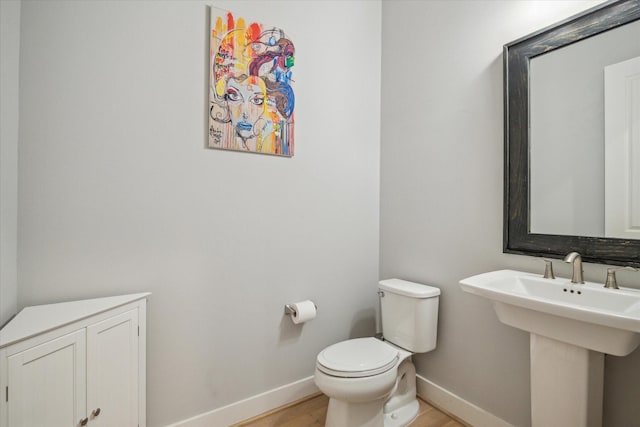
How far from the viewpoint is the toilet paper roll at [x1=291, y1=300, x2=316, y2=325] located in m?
1.77

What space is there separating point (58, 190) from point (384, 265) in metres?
1.89

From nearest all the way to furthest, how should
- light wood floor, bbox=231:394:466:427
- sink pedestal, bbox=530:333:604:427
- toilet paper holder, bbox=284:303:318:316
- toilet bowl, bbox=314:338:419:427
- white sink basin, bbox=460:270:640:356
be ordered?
1. white sink basin, bbox=460:270:640:356
2. sink pedestal, bbox=530:333:604:427
3. toilet bowl, bbox=314:338:419:427
4. light wood floor, bbox=231:394:466:427
5. toilet paper holder, bbox=284:303:318:316

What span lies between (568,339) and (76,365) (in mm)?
1708

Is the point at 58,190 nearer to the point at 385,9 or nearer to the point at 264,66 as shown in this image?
the point at 264,66

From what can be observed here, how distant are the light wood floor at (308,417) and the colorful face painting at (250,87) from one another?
152cm

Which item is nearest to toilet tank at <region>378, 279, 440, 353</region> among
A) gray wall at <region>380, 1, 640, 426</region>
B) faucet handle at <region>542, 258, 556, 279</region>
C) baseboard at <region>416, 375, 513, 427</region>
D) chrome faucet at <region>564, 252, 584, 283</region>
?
gray wall at <region>380, 1, 640, 426</region>

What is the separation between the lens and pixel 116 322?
4.01ft

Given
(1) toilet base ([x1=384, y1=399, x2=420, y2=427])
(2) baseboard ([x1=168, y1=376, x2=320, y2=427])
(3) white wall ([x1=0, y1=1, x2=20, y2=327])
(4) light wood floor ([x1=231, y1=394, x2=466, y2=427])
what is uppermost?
(3) white wall ([x1=0, y1=1, x2=20, y2=327])

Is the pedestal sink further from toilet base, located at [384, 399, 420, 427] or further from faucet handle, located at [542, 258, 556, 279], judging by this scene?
toilet base, located at [384, 399, 420, 427]

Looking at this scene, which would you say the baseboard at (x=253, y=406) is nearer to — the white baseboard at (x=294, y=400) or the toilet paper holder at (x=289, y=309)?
the white baseboard at (x=294, y=400)

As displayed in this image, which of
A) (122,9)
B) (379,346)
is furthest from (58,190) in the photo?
(379,346)

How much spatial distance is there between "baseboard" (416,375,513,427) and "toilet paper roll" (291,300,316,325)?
33.0 inches

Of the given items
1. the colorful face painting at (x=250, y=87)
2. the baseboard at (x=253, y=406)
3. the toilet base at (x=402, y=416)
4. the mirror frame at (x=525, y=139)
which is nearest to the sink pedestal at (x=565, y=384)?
the mirror frame at (x=525, y=139)

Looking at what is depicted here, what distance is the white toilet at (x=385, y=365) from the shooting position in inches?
55.2
